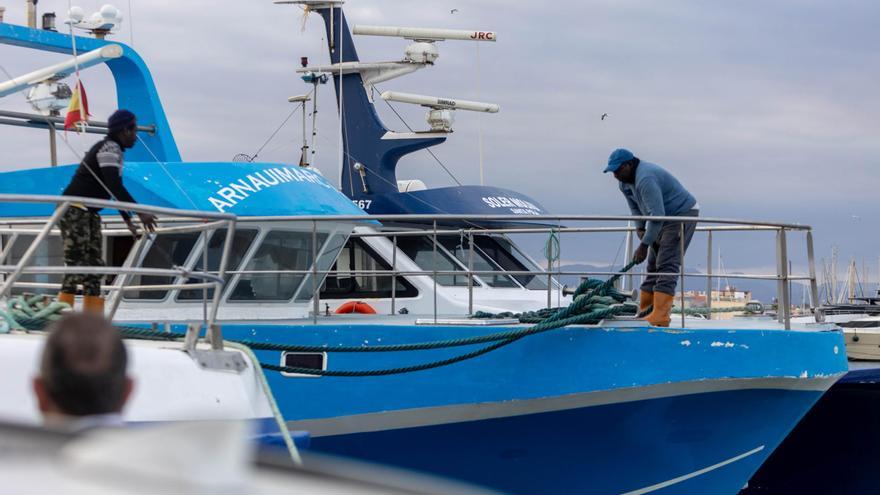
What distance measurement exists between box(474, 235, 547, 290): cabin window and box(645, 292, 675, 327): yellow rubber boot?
11.4 ft

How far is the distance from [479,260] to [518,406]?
12.7 feet

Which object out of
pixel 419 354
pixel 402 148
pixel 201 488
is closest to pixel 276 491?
pixel 201 488

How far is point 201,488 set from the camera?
4.89ft

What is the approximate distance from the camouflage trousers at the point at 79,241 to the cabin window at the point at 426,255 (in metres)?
4.65

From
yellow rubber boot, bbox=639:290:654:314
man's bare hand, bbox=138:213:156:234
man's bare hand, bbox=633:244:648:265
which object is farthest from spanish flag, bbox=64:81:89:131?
yellow rubber boot, bbox=639:290:654:314

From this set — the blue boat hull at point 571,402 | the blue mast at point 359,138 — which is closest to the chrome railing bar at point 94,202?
the blue boat hull at point 571,402

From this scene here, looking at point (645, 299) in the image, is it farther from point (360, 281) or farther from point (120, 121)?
point (120, 121)

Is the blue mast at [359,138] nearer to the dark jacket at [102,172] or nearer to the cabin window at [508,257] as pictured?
the cabin window at [508,257]

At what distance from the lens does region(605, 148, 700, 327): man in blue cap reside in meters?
7.62

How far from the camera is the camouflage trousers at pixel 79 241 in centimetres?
635

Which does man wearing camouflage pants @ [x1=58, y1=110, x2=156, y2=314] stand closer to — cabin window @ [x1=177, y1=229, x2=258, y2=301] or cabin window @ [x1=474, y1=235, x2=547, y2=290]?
cabin window @ [x1=177, y1=229, x2=258, y2=301]

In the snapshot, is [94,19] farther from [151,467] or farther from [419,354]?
[151,467]

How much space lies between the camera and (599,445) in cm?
750

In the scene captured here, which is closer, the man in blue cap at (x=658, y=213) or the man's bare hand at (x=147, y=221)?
the man's bare hand at (x=147, y=221)
